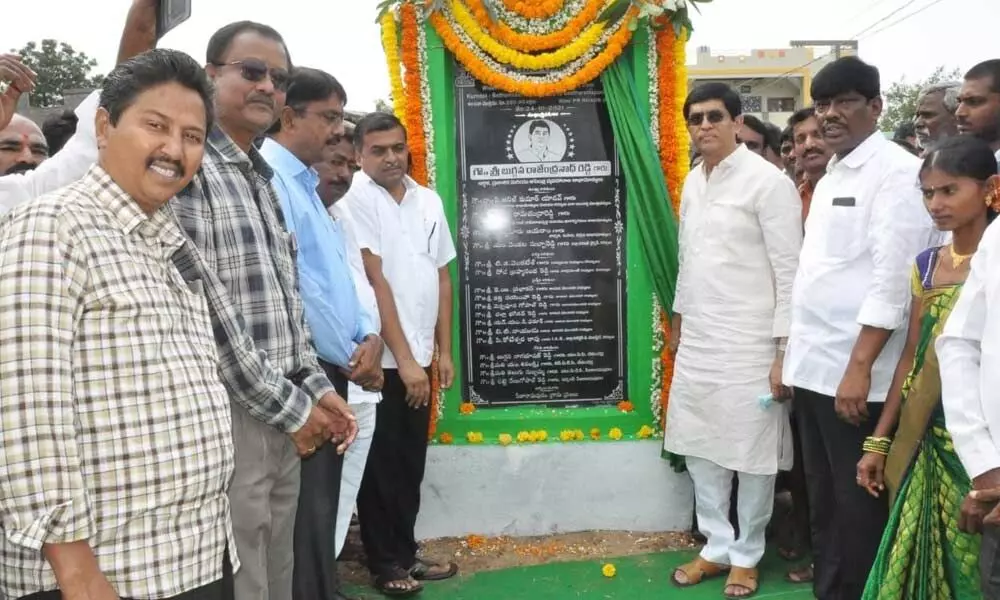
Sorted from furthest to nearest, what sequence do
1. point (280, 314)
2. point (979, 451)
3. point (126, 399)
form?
point (280, 314) → point (979, 451) → point (126, 399)

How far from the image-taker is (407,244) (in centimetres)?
399

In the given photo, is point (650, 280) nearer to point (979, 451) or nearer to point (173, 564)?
point (979, 451)

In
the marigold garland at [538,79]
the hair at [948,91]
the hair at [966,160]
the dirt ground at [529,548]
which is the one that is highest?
the marigold garland at [538,79]

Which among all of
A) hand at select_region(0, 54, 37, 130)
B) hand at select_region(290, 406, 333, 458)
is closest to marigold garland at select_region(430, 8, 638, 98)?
hand at select_region(0, 54, 37, 130)

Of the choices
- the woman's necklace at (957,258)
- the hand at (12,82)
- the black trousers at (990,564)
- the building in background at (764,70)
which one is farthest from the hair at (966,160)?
the building in background at (764,70)

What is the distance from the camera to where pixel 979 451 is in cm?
209

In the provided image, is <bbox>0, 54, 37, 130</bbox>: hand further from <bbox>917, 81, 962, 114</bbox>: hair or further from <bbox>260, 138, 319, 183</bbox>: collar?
<bbox>917, 81, 962, 114</bbox>: hair

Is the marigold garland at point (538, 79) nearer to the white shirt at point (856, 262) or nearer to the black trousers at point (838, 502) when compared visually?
the white shirt at point (856, 262)

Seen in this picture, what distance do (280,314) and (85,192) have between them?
76 cm

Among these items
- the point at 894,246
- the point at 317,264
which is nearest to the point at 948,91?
the point at 894,246

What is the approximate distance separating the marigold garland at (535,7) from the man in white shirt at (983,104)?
1968 millimetres

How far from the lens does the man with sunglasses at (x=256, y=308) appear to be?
213 centimetres

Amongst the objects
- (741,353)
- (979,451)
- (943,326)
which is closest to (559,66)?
(741,353)

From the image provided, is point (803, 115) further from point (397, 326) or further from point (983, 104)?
point (397, 326)
